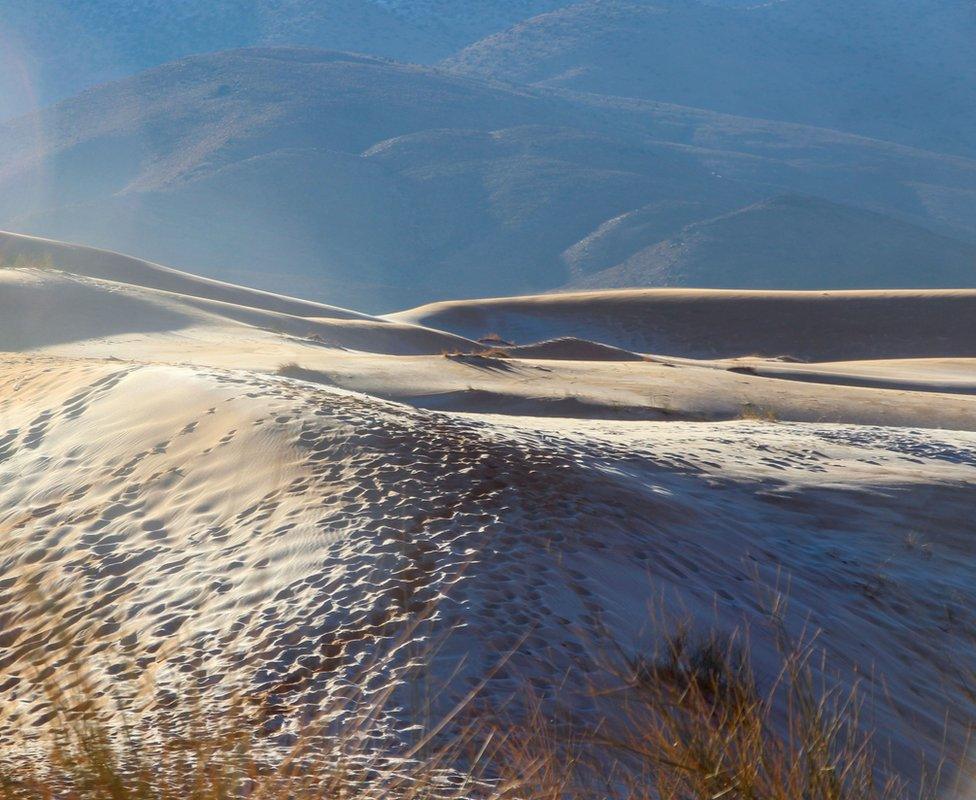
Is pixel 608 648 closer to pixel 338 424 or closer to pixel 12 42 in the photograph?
pixel 338 424

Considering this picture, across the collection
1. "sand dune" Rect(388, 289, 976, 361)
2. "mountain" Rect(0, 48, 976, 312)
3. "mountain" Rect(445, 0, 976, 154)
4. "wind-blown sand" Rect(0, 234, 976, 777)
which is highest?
"mountain" Rect(445, 0, 976, 154)

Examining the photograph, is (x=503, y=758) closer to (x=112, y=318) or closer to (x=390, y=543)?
(x=390, y=543)

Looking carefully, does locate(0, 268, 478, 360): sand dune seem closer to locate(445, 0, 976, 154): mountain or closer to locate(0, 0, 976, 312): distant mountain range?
locate(0, 0, 976, 312): distant mountain range

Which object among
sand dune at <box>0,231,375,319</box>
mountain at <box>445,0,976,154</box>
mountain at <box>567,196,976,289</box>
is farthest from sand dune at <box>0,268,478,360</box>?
mountain at <box>445,0,976,154</box>

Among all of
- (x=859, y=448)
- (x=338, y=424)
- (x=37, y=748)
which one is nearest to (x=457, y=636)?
(x=37, y=748)

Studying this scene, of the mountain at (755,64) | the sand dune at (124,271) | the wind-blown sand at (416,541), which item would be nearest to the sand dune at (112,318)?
the sand dune at (124,271)

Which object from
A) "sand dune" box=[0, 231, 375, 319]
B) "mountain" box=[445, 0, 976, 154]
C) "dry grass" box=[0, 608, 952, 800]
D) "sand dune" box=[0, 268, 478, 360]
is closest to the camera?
"dry grass" box=[0, 608, 952, 800]
